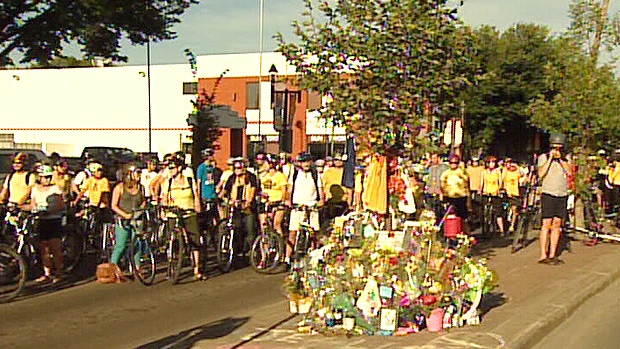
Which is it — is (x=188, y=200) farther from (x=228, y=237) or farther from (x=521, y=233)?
(x=521, y=233)

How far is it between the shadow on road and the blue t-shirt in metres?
5.11

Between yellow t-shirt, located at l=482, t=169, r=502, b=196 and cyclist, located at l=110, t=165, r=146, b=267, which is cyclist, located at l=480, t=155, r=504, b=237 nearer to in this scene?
yellow t-shirt, located at l=482, t=169, r=502, b=196

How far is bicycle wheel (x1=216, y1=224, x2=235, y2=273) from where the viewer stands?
43.3 feet

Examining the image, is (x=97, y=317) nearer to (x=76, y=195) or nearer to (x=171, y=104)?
(x=76, y=195)

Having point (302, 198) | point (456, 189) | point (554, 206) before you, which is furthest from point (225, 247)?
point (554, 206)

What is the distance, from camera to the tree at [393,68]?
33.8ft

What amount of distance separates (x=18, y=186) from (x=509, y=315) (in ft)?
23.7

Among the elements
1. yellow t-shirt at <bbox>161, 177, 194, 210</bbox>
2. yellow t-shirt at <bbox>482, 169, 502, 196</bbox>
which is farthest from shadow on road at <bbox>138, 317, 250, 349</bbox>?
yellow t-shirt at <bbox>482, 169, 502, 196</bbox>

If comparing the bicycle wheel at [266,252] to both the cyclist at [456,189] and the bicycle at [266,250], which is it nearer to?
the bicycle at [266,250]

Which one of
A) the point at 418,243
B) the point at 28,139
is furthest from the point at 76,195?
the point at 28,139

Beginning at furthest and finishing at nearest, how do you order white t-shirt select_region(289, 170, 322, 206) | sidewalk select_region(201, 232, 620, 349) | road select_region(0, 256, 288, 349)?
1. white t-shirt select_region(289, 170, 322, 206)
2. road select_region(0, 256, 288, 349)
3. sidewalk select_region(201, 232, 620, 349)

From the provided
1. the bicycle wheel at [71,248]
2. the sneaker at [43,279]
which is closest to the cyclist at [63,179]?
the bicycle wheel at [71,248]

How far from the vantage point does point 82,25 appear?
2155cm

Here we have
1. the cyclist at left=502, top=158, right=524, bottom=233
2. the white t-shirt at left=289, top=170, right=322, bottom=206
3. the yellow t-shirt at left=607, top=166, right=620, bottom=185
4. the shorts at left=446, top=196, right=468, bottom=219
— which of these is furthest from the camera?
the yellow t-shirt at left=607, top=166, right=620, bottom=185
